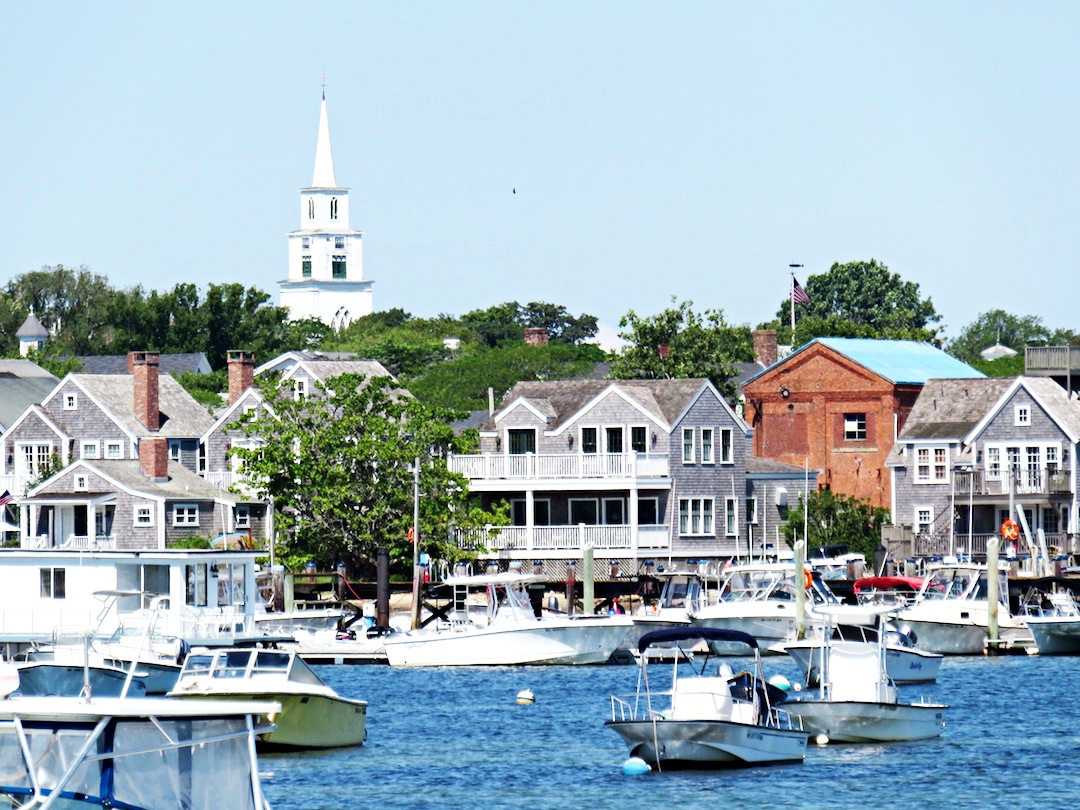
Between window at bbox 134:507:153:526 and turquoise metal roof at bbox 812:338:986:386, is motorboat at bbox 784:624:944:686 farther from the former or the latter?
turquoise metal roof at bbox 812:338:986:386

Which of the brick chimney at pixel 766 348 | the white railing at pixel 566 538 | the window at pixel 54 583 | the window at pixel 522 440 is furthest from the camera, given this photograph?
the brick chimney at pixel 766 348

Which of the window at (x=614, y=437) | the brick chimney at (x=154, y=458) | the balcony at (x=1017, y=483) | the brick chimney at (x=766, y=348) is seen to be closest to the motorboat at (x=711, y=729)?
the window at (x=614, y=437)

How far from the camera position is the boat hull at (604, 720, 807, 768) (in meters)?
40.2

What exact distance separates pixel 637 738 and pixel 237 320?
386ft

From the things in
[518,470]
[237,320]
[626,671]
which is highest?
[237,320]

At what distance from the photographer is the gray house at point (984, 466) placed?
288 ft

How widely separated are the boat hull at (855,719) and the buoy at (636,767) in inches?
148

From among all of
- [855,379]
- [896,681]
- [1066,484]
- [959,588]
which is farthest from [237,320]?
[896,681]

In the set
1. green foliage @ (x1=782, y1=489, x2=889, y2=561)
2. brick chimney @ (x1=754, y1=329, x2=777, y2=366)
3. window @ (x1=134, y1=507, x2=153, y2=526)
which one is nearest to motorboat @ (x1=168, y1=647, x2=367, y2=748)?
window @ (x1=134, y1=507, x2=153, y2=526)

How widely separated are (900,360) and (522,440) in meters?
23.5

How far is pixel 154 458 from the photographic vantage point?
8525cm

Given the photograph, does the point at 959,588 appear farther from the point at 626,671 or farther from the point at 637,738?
the point at 637,738

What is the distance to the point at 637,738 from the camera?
4091 centimetres

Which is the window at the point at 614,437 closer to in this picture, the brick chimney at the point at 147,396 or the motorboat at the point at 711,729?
the brick chimney at the point at 147,396
